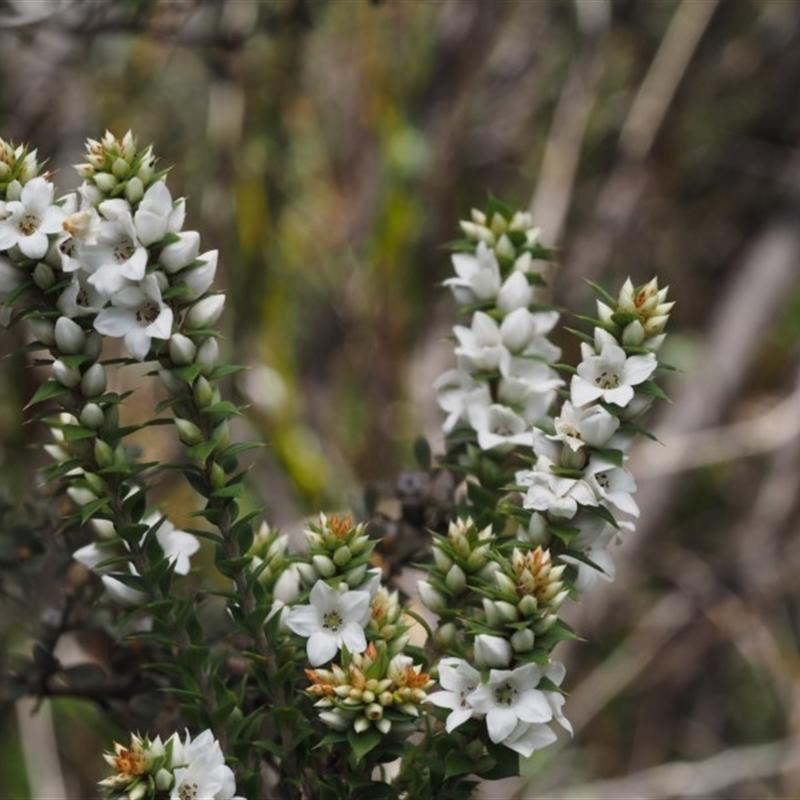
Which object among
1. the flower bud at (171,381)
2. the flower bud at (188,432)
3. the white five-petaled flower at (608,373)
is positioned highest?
the flower bud at (171,381)

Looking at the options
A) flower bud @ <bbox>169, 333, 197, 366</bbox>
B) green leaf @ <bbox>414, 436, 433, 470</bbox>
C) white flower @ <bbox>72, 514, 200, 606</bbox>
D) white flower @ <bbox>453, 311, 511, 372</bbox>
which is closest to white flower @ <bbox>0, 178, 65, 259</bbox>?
flower bud @ <bbox>169, 333, 197, 366</bbox>

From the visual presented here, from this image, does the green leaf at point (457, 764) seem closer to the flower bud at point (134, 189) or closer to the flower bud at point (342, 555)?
the flower bud at point (342, 555)

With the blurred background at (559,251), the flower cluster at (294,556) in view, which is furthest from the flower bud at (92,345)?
the blurred background at (559,251)

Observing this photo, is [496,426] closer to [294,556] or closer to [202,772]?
[294,556]

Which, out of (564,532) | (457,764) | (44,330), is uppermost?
(44,330)

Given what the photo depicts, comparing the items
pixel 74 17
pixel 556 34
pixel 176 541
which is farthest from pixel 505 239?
pixel 556 34

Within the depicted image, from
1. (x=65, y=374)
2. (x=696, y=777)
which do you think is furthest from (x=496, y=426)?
(x=696, y=777)
